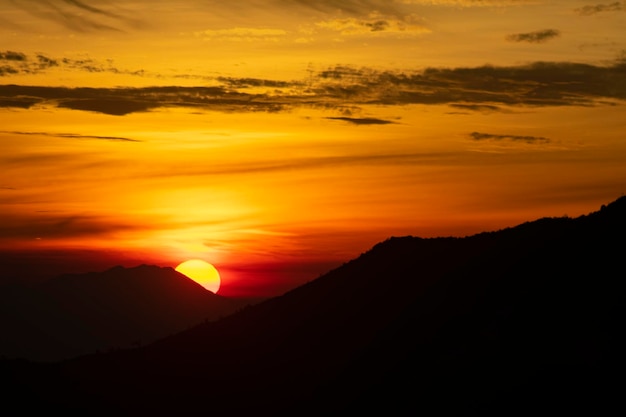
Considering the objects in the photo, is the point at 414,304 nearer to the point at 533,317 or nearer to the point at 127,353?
the point at 533,317

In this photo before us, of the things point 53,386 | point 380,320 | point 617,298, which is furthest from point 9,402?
point 617,298

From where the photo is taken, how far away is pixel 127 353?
170 feet

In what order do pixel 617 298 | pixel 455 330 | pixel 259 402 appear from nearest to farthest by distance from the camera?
pixel 617 298, pixel 455 330, pixel 259 402

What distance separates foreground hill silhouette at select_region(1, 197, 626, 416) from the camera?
34.5 meters

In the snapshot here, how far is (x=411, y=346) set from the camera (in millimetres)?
41781

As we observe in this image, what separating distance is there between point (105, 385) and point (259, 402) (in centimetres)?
769

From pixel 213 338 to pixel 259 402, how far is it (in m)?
9.50

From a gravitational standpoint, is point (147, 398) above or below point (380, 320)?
below

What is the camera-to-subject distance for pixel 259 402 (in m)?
44.6

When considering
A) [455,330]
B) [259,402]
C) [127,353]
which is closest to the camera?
[455,330]

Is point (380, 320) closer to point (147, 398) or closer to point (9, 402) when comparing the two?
point (147, 398)

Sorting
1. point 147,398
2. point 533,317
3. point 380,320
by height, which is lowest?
point 147,398

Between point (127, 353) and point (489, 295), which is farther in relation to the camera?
point (127, 353)

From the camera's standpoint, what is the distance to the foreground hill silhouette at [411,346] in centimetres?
3450
